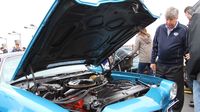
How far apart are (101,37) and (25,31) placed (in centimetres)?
1428

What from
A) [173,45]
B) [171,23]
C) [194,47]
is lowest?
[194,47]

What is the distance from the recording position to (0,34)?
18094 millimetres

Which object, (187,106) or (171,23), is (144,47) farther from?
(171,23)

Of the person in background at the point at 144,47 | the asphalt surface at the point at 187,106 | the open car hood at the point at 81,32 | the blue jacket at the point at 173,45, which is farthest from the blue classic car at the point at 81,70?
the person in background at the point at 144,47

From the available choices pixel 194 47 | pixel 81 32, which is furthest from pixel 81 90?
pixel 194 47

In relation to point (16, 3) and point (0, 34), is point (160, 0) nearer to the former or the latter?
point (16, 3)

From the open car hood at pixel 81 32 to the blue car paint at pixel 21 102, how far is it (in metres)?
0.25

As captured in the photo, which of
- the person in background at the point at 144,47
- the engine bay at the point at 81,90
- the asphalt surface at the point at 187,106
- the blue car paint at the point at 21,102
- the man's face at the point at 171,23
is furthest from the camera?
the person in background at the point at 144,47

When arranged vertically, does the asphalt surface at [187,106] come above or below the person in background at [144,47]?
below

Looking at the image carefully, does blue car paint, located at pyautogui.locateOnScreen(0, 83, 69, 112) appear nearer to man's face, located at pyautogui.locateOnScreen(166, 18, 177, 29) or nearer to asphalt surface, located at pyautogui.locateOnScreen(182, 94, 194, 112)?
man's face, located at pyautogui.locateOnScreen(166, 18, 177, 29)

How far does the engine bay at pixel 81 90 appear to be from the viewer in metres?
2.95

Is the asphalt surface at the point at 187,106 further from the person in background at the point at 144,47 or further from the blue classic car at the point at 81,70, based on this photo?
the blue classic car at the point at 81,70

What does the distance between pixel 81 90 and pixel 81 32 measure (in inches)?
24.5

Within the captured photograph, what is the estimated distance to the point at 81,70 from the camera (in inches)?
159
